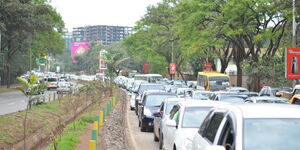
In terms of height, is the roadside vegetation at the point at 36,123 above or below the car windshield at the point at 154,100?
below

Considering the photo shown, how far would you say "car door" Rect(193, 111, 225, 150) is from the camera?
20.4 ft

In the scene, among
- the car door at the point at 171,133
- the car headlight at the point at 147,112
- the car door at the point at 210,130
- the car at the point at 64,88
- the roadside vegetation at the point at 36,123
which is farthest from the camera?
the car at the point at 64,88

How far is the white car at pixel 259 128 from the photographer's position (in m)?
5.05

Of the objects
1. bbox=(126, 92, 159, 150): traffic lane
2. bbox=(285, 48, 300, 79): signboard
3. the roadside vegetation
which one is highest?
bbox=(285, 48, 300, 79): signboard

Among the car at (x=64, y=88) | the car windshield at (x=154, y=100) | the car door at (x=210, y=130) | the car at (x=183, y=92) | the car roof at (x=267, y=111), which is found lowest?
the car at (x=64, y=88)

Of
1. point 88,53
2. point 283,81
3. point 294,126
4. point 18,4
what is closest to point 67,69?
point 88,53

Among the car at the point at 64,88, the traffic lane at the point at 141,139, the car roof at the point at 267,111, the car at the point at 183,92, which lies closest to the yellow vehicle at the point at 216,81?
the car at the point at 183,92

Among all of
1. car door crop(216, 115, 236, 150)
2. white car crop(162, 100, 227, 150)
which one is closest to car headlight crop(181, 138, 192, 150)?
white car crop(162, 100, 227, 150)

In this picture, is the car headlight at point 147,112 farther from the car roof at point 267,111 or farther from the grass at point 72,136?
the car roof at point 267,111

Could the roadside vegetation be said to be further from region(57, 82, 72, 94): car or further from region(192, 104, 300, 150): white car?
region(57, 82, 72, 94): car

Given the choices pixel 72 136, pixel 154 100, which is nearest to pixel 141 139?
pixel 154 100

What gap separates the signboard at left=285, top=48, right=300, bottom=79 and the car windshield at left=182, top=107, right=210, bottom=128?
14796 mm

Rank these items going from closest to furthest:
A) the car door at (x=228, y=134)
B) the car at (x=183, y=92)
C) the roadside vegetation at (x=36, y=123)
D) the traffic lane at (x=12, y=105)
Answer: the car door at (x=228, y=134)
the roadside vegetation at (x=36, y=123)
the traffic lane at (x=12, y=105)
the car at (x=183, y=92)

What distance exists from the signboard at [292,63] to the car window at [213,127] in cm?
1932
